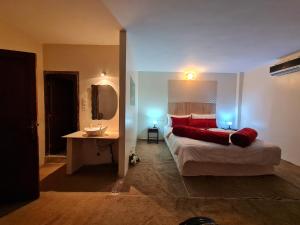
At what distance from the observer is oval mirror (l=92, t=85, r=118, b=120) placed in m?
3.69

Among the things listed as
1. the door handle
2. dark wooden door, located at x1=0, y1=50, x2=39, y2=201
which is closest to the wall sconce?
dark wooden door, located at x1=0, y1=50, x2=39, y2=201

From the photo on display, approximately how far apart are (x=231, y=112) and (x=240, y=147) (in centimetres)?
330

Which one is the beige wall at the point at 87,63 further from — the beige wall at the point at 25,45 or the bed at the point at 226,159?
the bed at the point at 226,159

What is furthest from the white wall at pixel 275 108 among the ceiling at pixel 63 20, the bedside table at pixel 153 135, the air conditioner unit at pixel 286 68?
the ceiling at pixel 63 20

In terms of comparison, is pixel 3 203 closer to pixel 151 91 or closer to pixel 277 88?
pixel 151 91

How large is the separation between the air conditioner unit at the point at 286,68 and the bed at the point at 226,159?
5.72 ft

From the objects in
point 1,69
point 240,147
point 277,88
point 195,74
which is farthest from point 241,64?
point 1,69

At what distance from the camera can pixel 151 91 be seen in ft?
19.8

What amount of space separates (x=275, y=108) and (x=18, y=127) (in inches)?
201

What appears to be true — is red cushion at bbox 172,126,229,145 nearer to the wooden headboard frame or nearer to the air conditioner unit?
the air conditioner unit

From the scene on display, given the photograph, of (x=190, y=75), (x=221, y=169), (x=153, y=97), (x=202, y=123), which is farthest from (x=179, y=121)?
(x=221, y=169)

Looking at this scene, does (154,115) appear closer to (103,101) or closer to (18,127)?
(103,101)

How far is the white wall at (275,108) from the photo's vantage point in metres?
3.86

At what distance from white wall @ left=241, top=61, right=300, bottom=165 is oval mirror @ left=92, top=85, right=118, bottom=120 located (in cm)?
372
